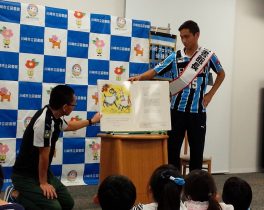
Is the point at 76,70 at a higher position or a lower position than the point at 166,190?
higher

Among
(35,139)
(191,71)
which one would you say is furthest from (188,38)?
(35,139)

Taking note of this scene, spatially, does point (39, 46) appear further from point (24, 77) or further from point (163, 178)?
point (163, 178)

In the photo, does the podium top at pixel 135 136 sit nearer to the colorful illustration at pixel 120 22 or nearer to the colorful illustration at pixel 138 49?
the colorful illustration at pixel 138 49

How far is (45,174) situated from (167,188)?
98 cm

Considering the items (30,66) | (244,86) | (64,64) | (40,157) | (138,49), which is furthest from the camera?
(244,86)

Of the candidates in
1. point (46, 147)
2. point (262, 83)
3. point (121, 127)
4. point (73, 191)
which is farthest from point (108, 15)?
point (262, 83)

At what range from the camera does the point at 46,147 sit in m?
2.32

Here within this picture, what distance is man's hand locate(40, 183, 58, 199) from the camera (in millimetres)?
2355

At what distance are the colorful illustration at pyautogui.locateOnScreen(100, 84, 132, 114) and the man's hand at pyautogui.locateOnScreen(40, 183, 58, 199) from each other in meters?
0.83

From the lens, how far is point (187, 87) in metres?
3.16

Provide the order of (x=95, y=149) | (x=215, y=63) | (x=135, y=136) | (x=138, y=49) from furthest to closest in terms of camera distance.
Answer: (x=138, y=49)
(x=95, y=149)
(x=215, y=63)
(x=135, y=136)

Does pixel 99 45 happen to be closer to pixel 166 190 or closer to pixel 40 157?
pixel 40 157

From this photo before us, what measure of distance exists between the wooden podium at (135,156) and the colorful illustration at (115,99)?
8.4 inches

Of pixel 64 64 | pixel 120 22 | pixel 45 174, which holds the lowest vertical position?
pixel 45 174
